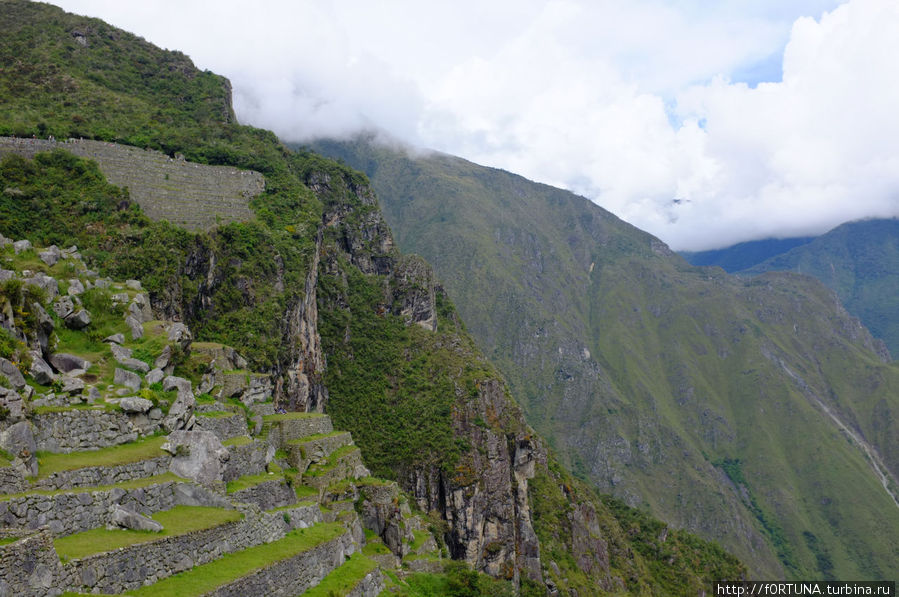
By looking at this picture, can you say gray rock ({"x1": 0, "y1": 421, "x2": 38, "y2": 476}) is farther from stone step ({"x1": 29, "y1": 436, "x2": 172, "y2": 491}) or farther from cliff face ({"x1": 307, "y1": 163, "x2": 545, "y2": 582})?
cliff face ({"x1": 307, "y1": 163, "x2": 545, "y2": 582})

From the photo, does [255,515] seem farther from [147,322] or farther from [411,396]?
[411,396]

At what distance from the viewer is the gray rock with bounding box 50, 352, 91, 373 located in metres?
19.0

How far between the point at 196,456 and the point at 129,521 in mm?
3671

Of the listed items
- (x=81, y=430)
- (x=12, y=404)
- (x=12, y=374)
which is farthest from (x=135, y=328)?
(x=12, y=404)

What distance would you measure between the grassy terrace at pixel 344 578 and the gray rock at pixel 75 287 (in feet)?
46.9

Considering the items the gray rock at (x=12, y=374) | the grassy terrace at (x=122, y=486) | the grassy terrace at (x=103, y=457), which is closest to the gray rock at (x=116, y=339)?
the grassy terrace at (x=103, y=457)

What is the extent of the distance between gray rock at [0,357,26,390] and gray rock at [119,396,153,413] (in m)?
2.63

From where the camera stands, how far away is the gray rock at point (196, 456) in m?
17.9

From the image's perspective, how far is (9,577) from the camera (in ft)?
36.8

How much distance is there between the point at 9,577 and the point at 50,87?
60.0 metres

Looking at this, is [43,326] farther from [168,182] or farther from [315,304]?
[315,304]

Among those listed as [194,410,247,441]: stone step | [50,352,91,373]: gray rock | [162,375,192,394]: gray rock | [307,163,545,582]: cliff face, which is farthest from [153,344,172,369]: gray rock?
[307,163,545,582]: cliff face

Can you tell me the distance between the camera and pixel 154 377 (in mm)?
20641

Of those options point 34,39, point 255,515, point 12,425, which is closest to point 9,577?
point 12,425
